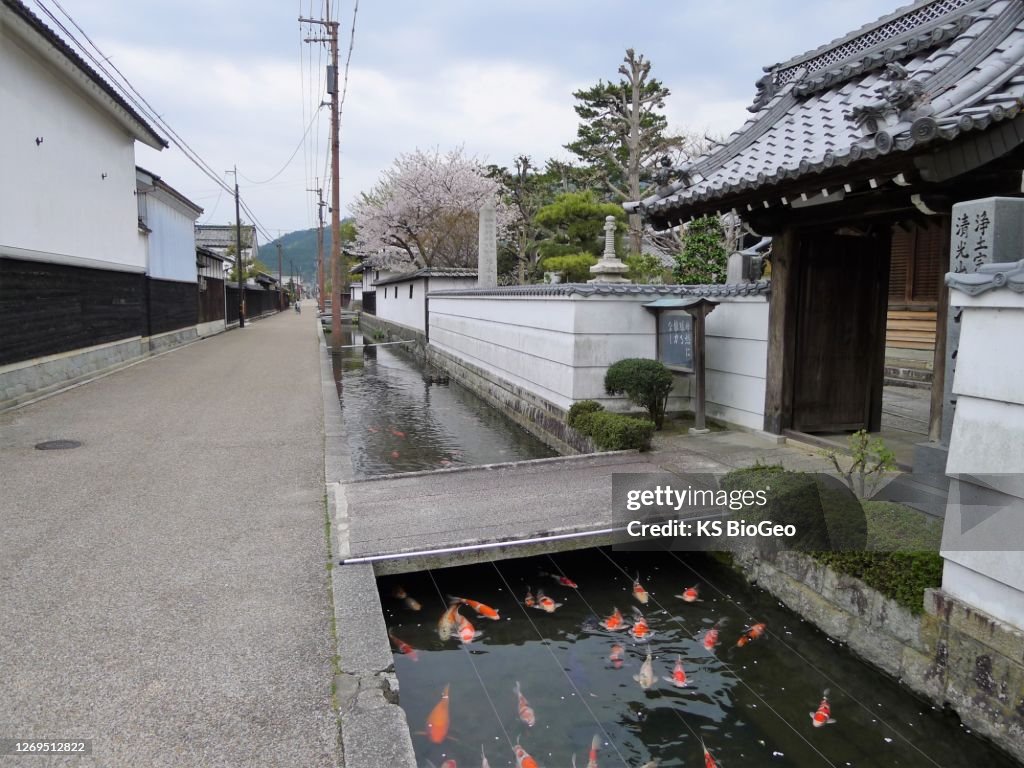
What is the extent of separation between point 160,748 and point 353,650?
1.18 metres

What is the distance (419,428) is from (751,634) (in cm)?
923

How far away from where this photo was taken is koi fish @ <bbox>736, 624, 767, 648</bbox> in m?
5.38

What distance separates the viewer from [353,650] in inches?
167

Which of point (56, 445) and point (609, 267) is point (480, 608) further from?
point (609, 267)

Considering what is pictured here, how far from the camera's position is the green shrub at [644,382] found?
10023 mm

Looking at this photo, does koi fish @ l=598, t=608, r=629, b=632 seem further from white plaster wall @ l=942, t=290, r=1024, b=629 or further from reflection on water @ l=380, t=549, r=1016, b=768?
white plaster wall @ l=942, t=290, r=1024, b=629

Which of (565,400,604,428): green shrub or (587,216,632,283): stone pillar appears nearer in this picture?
(565,400,604,428): green shrub

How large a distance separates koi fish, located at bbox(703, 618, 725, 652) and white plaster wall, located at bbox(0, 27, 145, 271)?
12.6 metres

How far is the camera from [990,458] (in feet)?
12.8

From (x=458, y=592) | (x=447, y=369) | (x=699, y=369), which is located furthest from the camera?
(x=447, y=369)

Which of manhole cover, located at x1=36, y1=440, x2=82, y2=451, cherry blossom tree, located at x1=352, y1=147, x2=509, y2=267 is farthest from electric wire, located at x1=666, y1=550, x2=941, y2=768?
cherry blossom tree, located at x1=352, y1=147, x2=509, y2=267

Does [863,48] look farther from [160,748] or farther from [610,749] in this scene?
[160,748]

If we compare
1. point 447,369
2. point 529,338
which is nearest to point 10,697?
point 529,338

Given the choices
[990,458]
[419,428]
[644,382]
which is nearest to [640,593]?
[990,458]
